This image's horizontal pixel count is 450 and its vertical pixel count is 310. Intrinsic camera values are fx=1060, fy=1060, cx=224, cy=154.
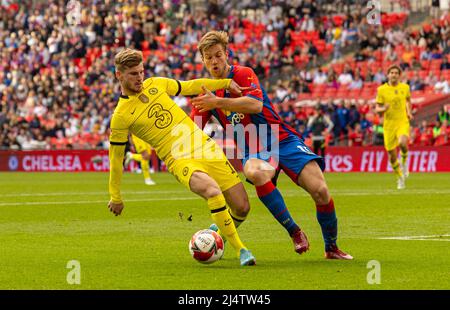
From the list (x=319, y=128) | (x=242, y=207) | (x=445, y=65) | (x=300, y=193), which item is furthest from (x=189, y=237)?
(x=445, y=65)

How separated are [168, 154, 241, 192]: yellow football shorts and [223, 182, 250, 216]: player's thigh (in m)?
0.05

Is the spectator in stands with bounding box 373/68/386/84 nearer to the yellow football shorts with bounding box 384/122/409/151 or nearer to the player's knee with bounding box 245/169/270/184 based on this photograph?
the yellow football shorts with bounding box 384/122/409/151

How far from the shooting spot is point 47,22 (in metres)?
45.7

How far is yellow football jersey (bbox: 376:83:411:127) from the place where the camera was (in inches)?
935

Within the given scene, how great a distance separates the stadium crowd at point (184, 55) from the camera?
34.4 m

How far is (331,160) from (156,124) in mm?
23506

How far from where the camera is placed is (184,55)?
136 ft

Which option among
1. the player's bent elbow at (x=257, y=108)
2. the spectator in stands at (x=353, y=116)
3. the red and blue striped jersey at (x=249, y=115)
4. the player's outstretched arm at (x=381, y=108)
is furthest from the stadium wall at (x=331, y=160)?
Answer: the player's bent elbow at (x=257, y=108)

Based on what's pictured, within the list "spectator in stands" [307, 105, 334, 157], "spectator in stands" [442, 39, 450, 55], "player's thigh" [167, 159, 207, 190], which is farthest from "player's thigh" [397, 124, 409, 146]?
"player's thigh" [167, 159, 207, 190]

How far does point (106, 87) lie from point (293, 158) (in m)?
31.2

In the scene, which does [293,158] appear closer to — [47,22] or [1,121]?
[1,121]

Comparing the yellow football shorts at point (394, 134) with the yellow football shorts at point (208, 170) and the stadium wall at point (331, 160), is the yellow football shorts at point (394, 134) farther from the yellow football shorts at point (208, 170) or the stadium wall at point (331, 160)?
the yellow football shorts at point (208, 170)
